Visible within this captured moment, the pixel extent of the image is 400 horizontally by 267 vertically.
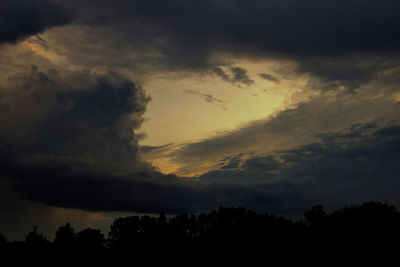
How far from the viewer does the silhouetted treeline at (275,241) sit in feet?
425

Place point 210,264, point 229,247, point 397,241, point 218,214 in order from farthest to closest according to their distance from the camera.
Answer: point 218,214
point 229,247
point 210,264
point 397,241

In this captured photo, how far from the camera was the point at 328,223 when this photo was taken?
149250 mm

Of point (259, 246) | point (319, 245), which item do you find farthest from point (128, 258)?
point (319, 245)

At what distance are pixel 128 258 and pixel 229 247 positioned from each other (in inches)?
2015

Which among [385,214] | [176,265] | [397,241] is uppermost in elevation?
[385,214]

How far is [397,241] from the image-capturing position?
12512cm

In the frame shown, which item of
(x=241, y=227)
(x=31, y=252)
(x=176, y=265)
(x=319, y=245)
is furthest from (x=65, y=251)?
(x=319, y=245)

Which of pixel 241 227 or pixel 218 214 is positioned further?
pixel 218 214

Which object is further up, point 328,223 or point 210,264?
point 328,223

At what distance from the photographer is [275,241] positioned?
146 meters

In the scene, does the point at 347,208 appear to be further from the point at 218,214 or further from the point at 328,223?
the point at 218,214

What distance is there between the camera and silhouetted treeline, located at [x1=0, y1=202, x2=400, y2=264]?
5103 inches

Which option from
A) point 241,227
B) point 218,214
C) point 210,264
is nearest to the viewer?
point 210,264

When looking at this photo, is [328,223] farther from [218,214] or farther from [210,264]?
[218,214]
